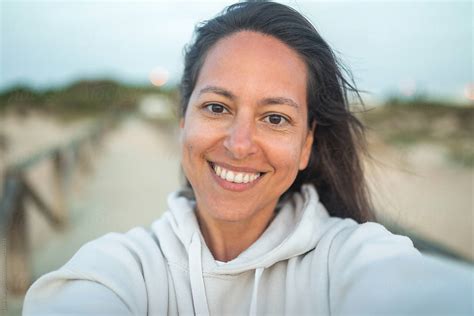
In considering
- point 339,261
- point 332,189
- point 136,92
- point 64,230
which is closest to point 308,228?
point 339,261

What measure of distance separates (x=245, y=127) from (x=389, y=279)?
742 millimetres

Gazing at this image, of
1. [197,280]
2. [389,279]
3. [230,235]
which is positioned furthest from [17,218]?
[389,279]

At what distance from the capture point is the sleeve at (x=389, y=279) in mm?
1153

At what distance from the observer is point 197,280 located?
1.73 m

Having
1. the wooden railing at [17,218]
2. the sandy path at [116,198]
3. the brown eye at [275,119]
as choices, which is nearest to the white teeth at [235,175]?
the brown eye at [275,119]

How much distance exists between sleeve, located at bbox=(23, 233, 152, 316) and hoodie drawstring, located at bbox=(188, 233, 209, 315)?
0.18m

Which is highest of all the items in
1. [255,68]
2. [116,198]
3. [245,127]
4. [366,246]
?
[255,68]

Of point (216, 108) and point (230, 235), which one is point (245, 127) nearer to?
point (216, 108)

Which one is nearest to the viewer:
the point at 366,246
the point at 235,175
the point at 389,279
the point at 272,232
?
the point at 389,279

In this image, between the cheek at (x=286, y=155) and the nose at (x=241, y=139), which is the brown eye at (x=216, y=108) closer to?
the nose at (x=241, y=139)

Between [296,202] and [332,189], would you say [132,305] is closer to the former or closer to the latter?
[296,202]

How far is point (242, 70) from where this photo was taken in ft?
5.83

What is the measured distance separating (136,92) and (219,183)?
35640 millimetres

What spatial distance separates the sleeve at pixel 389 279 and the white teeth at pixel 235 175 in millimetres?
402
